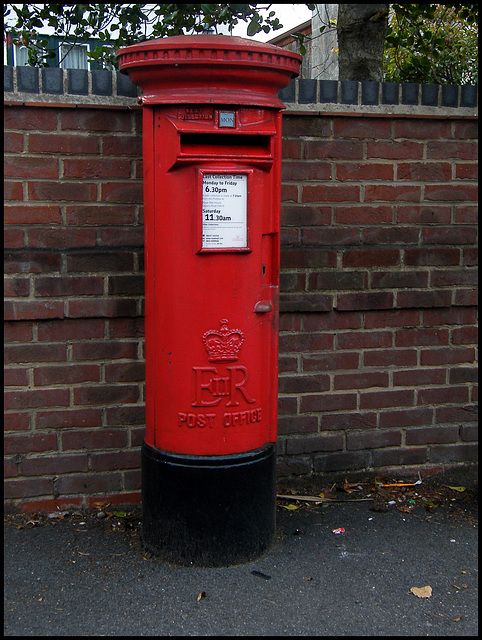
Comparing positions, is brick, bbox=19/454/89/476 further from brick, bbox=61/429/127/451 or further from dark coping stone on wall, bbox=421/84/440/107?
dark coping stone on wall, bbox=421/84/440/107

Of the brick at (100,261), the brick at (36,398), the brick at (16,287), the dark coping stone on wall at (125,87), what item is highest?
the dark coping stone on wall at (125,87)

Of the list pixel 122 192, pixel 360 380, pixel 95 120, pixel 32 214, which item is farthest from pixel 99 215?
pixel 360 380

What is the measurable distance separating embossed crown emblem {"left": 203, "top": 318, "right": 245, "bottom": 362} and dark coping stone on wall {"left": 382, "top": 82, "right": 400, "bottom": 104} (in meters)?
1.71

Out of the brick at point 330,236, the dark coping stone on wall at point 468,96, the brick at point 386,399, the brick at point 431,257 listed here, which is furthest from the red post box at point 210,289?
the dark coping stone on wall at point 468,96

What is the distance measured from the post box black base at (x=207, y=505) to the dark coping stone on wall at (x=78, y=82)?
175 cm

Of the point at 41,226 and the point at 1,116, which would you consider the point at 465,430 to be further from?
the point at 1,116

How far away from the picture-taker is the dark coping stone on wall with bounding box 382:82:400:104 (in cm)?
372

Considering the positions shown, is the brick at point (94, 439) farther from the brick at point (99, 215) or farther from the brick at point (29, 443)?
the brick at point (99, 215)

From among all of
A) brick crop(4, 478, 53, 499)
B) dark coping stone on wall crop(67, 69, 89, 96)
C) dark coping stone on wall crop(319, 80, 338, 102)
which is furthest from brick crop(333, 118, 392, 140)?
brick crop(4, 478, 53, 499)

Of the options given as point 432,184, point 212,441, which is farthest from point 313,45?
point 212,441

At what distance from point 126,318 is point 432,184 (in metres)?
1.86

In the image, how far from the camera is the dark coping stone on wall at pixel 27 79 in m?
3.28

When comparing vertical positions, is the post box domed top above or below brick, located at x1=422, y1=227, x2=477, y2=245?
above

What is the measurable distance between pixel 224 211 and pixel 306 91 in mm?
1191
